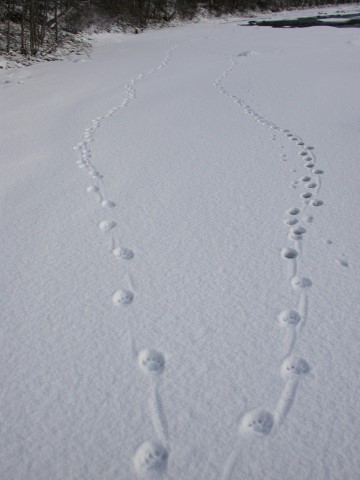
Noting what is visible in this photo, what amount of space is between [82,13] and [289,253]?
15.5 m

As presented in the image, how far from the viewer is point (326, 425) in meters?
1.07

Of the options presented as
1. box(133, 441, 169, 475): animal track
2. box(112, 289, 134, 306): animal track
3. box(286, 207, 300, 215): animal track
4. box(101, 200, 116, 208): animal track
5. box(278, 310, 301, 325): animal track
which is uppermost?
box(286, 207, 300, 215): animal track

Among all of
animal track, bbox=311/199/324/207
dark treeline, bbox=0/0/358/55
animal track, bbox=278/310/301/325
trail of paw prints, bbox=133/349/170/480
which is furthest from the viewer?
dark treeline, bbox=0/0/358/55

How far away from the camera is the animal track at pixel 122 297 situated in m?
1.55

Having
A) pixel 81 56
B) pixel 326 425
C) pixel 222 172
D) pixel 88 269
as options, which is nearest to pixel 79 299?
pixel 88 269

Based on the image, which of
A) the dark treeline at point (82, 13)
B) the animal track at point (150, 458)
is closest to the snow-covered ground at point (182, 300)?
the animal track at point (150, 458)

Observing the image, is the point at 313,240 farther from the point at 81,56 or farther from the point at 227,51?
the point at 81,56

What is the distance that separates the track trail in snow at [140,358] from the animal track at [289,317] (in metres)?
0.48

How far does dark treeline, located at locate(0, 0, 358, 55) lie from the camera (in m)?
8.92

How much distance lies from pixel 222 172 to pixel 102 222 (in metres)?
1.00

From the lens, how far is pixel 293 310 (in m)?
1.47

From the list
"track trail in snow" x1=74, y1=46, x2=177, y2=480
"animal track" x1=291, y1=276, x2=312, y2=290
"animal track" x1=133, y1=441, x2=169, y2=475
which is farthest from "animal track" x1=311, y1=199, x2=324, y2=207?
"animal track" x1=133, y1=441, x2=169, y2=475

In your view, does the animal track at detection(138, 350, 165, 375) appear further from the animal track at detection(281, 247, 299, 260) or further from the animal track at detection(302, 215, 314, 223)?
the animal track at detection(302, 215, 314, 223)

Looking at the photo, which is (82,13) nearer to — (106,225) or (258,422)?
(106,225)
